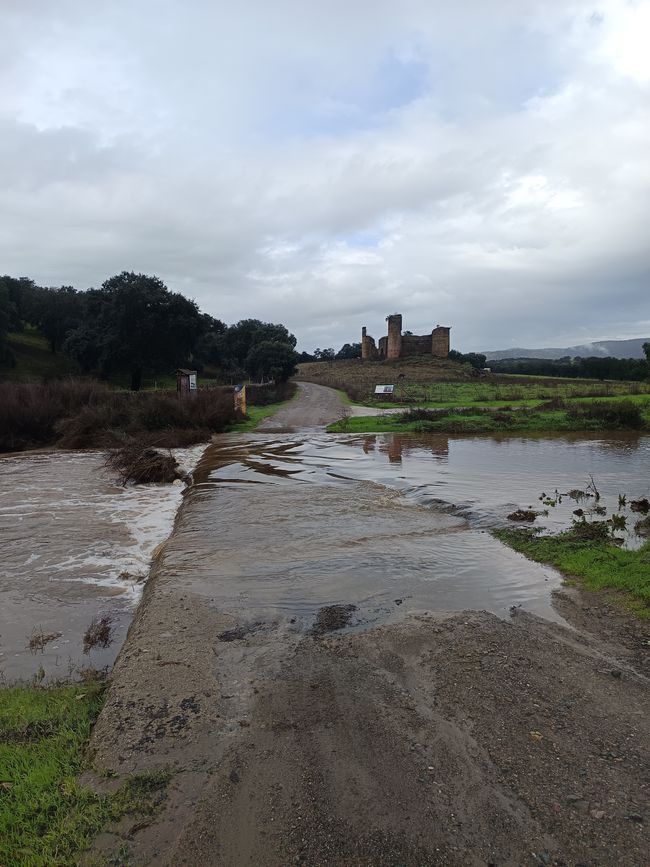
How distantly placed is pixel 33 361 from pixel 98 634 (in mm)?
48256

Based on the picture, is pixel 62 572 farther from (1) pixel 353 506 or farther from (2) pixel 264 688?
(1) pixel 353 506

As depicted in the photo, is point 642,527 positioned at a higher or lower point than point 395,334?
lower

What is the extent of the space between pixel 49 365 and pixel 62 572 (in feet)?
150

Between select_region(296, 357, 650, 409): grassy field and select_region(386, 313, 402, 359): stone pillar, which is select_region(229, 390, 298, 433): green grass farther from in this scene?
select_region(386, 313, 402, 359): stone pillar

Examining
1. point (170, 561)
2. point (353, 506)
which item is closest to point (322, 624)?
point (170, 561)

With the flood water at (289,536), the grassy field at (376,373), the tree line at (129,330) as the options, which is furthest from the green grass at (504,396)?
the flood water at (289,536)

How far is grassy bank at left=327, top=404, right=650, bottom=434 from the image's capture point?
2242 centimetres

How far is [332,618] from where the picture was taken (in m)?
5.22

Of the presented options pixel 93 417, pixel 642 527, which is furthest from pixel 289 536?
pixel 93 417

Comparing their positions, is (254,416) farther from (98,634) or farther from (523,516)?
(98,634)

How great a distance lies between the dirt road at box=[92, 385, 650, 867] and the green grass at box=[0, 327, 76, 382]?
4131cm

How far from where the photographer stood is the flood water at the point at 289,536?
5.64m

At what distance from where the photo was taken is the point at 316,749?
319 cm

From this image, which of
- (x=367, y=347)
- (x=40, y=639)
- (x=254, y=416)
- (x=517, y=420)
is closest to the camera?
(x=40, y=639)
